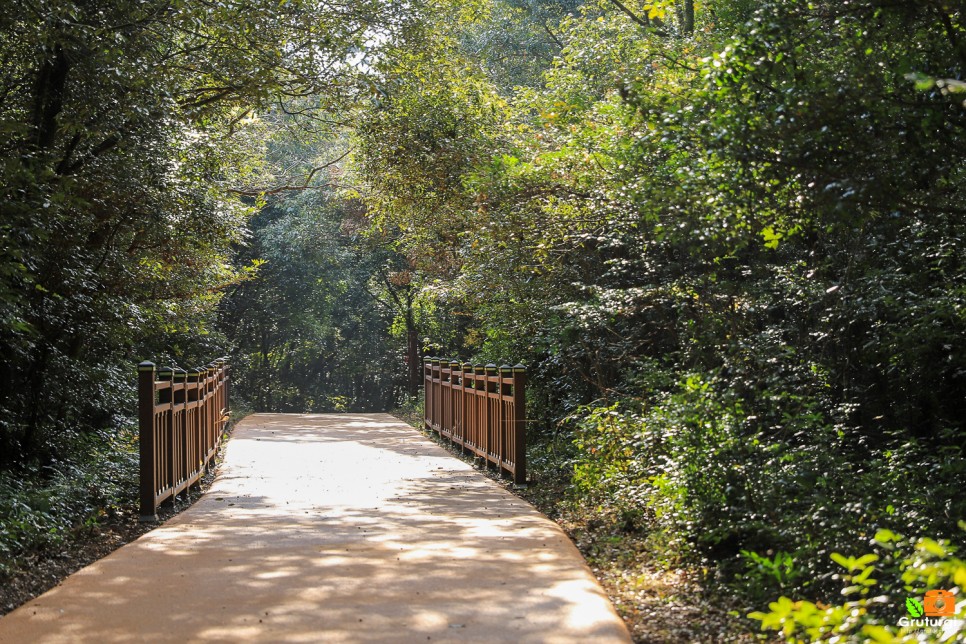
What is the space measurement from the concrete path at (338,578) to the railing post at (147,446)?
30 cm

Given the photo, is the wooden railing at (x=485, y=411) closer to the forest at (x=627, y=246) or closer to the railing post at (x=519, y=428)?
the railing post at (x=519, y=428)

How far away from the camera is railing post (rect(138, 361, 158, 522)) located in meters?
8.50

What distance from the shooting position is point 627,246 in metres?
11.2

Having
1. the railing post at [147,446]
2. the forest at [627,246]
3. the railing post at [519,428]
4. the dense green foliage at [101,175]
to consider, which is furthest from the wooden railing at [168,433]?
the railing post at [519,428]

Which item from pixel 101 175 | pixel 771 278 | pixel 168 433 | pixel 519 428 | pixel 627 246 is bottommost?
pixel 519 428

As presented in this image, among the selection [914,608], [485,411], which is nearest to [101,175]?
[485,411]

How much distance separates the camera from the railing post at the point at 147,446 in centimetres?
850

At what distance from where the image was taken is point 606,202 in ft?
35.0

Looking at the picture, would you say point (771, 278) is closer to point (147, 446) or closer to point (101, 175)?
point (147, 446)

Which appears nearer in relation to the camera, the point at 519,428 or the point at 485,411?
the point at 519,428

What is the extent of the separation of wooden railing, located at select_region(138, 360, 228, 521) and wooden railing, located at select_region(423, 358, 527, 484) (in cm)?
354

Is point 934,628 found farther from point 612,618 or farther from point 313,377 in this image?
point 313,377

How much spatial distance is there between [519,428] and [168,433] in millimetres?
3678

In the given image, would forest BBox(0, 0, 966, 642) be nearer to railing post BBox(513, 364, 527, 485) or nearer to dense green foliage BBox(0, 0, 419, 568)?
dense green foliage BBox(0, 0, 419, 568)
